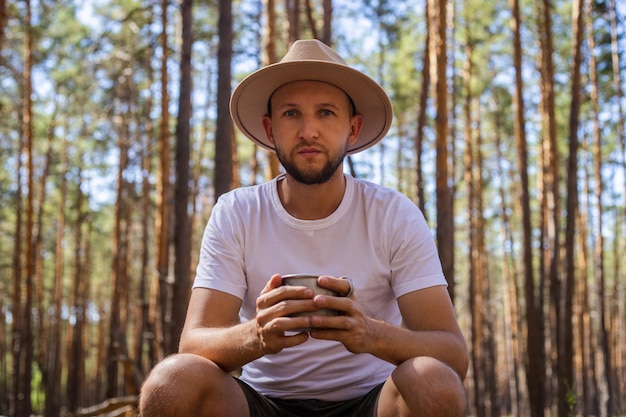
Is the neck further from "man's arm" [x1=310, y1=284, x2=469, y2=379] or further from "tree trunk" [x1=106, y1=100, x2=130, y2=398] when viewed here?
"tree trunk" [x1=106, y1=100, x2=130, y2=398]

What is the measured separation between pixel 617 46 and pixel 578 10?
26.4 ft

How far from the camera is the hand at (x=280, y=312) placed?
7.45 feet

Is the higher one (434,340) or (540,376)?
(434,340)

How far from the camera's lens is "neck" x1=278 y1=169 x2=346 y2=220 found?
2881mm

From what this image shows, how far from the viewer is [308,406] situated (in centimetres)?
275

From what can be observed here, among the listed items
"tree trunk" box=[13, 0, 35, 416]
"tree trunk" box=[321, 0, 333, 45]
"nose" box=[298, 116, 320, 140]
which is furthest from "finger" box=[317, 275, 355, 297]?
"tree trunk" box=[13, 0, 35, 416]

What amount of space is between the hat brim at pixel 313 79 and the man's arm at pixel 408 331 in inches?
32.8

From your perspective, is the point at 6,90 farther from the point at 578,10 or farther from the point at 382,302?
the point at 382,302

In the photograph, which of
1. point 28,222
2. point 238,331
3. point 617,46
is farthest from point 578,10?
point 28,222

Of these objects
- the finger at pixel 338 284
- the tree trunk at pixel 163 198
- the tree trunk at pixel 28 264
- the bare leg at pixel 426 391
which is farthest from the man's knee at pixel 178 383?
the tree trunk at pixel 28 264

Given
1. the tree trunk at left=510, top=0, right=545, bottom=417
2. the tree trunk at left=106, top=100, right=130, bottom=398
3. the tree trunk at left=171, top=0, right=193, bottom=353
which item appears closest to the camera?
the tree trunk at left=171, top=0, right=193, bottom=353

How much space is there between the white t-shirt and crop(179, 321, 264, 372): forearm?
0.22 m

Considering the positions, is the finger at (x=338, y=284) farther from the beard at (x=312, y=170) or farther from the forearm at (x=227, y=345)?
the beard at (x=312, y=170)

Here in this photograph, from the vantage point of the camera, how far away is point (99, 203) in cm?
2703
